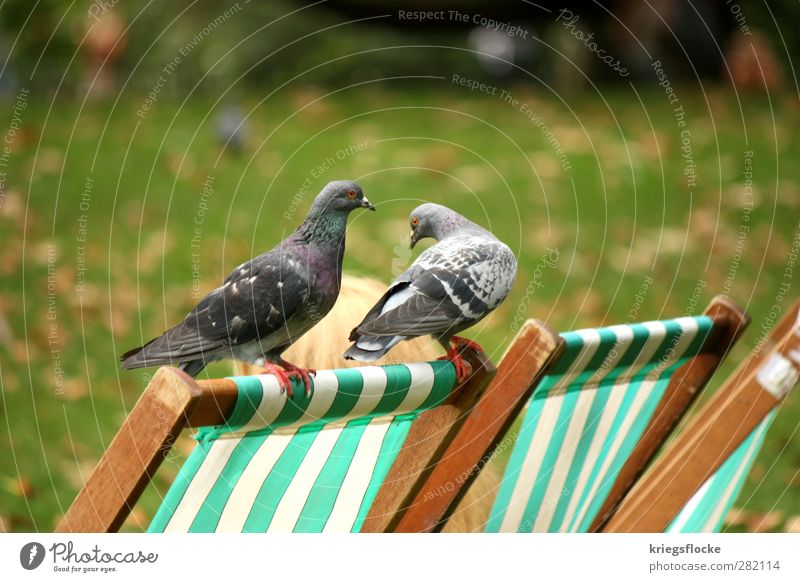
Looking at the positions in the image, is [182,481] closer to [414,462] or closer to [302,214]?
[414,462]

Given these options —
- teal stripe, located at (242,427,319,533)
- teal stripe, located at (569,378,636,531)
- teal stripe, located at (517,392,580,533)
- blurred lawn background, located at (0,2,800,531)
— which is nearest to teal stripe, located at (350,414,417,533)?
teal stripe, located at (242,427,319,533)

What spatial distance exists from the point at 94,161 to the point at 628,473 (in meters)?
3.85

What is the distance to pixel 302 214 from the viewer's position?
4000mm

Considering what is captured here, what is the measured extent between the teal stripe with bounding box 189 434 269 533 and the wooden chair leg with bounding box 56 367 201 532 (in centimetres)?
23

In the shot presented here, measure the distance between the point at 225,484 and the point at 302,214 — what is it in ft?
7.22

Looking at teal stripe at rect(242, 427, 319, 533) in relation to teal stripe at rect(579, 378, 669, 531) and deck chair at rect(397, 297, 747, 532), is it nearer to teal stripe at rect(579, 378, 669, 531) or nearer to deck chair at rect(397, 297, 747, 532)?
deck chair at rect(397, 297, 747, 532)

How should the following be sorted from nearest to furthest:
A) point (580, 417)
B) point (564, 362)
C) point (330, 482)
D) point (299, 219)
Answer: point (330, 482)
point (564, 362)
point (580, 417)
point (299, 219)

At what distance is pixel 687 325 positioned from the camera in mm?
2570

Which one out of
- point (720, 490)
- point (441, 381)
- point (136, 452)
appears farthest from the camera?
point (720, 490)

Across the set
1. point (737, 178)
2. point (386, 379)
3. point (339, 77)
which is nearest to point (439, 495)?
point (386, 379)

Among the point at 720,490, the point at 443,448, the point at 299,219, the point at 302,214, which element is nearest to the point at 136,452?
the point at 443,448

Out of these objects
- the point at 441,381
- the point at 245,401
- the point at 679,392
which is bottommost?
the point at 679,392

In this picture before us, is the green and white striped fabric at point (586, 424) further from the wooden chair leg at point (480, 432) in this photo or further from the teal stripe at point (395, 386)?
the teal stripe at point (395, 386)

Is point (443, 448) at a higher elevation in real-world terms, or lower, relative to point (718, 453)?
higher
